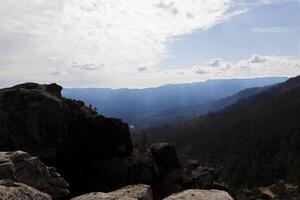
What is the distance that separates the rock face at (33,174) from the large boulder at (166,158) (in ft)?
214

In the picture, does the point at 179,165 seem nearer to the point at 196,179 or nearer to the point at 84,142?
the point at 196,179

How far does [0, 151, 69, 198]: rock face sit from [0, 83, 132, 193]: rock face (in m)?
46.7

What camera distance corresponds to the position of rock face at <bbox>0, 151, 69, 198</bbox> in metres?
37.3

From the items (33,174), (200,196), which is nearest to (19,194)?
(200,196)

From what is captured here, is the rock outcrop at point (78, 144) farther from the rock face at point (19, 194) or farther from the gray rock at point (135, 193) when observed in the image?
the rock face at point (19, 194)

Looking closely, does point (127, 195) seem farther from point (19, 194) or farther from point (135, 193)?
point (19, 194)

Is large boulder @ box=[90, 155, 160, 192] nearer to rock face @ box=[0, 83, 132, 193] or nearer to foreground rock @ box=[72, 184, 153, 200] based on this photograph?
rock face @ box=[0, 83, 132, 193]

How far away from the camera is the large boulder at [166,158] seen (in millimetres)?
105812

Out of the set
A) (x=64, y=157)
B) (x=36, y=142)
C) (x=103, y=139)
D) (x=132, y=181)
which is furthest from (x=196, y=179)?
(x=36, y=142)

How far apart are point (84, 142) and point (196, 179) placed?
2764 centimetres

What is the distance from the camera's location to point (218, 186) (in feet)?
328

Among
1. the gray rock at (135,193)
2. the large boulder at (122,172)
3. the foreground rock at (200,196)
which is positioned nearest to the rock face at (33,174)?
the gray rock at (135,193)

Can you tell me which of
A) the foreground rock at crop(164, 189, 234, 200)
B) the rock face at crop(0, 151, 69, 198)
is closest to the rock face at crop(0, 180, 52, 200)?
the foreground rock at crop(164, 189, 234, 200)

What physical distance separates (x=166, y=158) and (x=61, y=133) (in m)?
28.7
